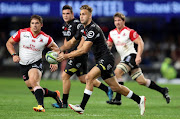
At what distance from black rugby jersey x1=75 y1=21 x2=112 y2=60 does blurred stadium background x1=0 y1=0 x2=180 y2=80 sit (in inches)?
538

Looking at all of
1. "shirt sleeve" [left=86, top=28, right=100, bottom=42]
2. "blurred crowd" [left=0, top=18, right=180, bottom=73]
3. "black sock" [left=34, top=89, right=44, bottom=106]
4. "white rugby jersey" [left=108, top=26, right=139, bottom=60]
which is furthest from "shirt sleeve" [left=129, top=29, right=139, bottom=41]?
"blurred crowd" [left=0, top=18, right=180, bottom=73]

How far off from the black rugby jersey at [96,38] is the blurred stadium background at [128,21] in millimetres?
13662

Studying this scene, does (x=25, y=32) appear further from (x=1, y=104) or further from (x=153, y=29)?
(x=153, y=29)

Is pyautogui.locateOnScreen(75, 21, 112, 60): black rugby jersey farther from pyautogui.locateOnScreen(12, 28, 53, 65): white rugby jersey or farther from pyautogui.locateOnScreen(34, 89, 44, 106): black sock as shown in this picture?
pyautogui.locateOnScreen(34, 89, 44, 106): black sock

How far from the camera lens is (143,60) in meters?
25.5

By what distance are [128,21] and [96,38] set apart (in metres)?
19.2

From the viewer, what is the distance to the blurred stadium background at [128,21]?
23062mm

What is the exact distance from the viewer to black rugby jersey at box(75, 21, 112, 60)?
9.16 m

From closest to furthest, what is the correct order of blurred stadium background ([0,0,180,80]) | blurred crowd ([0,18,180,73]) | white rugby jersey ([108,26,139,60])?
1. white rugby jersey ([108,26,139,60])
2. blurred stadium background ([0,0,180,80])
3. blurred crowd ([0,18,180,73])

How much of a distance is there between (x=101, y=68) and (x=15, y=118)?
201 cm

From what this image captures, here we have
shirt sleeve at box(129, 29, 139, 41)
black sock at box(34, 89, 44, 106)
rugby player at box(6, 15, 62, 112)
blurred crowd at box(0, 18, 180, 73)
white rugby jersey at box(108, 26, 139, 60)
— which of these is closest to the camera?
black sock at box(34, 89, 44, 106)

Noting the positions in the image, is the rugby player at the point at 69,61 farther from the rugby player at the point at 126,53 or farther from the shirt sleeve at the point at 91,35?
the shirt sleeve at the point at 91,35

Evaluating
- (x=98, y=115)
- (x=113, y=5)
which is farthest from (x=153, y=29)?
(x=98, y=115)

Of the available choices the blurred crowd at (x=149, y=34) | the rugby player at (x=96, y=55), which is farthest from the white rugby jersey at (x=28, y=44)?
the blurred crowd at (x=149, y=34)
